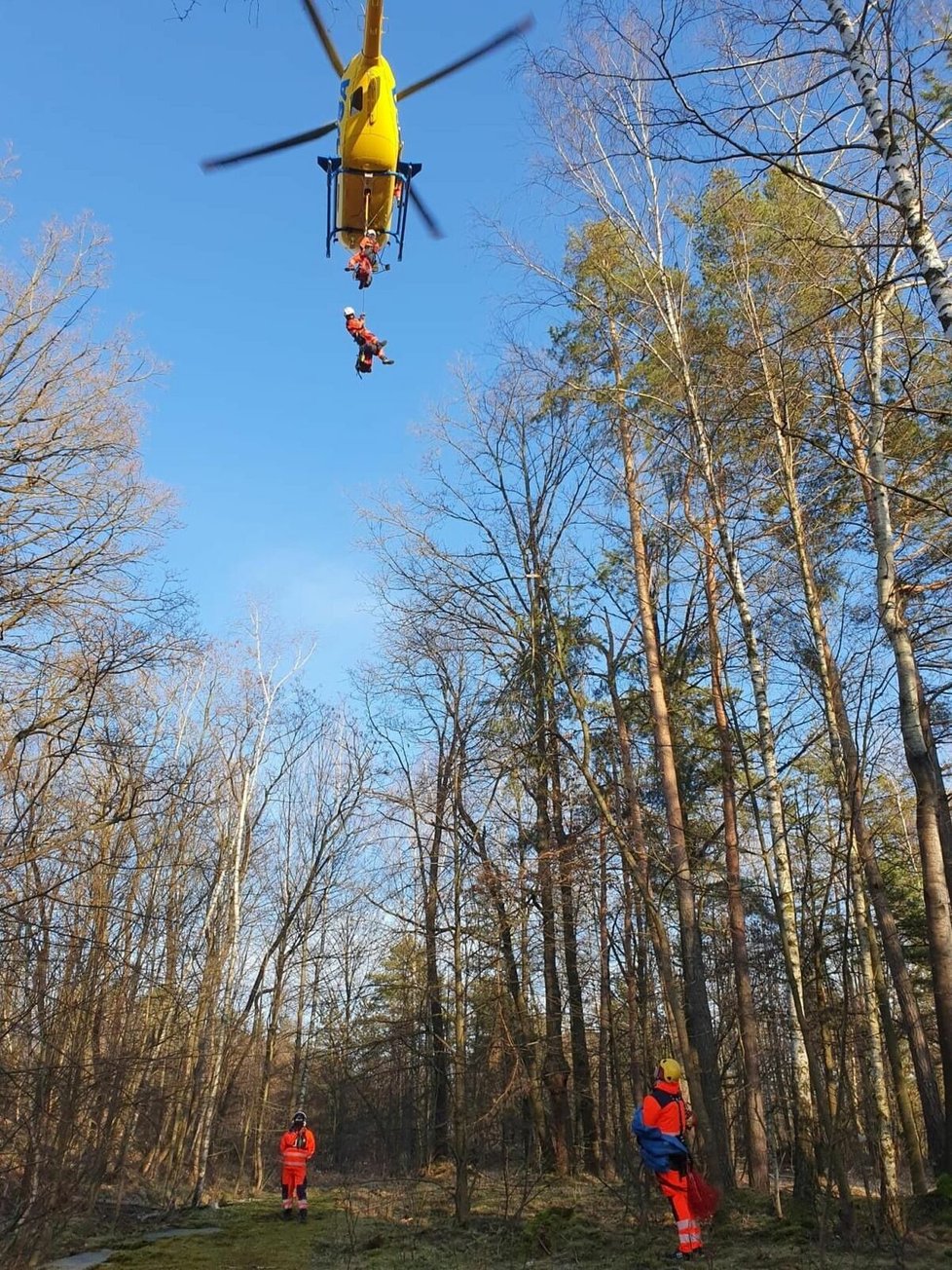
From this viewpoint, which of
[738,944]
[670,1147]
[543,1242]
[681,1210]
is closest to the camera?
[681,1210]

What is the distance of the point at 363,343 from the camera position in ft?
31.6

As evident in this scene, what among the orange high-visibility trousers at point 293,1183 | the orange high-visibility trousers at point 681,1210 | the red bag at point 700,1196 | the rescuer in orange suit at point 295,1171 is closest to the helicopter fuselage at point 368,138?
the orange high-visibility trousers at point 681,1210

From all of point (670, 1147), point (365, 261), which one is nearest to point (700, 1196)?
point (670, 1147)

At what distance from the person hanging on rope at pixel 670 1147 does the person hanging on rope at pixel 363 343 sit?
7599mm

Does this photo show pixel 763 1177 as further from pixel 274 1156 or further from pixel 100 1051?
pixel 274 1156

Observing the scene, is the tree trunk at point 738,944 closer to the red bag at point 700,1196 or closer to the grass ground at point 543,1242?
the grass ground at point 543,1242

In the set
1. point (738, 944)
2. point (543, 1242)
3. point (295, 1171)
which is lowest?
point (543, 1242)

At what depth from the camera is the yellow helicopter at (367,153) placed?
8328 mm

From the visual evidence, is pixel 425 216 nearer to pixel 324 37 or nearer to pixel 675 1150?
pixel 324 37

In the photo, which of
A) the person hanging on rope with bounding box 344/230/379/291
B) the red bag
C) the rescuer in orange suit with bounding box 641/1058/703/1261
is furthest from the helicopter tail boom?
the red bag

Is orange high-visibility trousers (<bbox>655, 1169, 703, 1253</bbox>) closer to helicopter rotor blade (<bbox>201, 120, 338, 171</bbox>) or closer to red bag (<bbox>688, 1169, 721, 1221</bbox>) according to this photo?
red bag (<bbox>688, 1169, 721, 1221</bbox>)

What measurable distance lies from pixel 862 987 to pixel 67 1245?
27.4 feet

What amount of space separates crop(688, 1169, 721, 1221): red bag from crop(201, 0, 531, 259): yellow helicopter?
349 inches

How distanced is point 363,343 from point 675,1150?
8173mm
